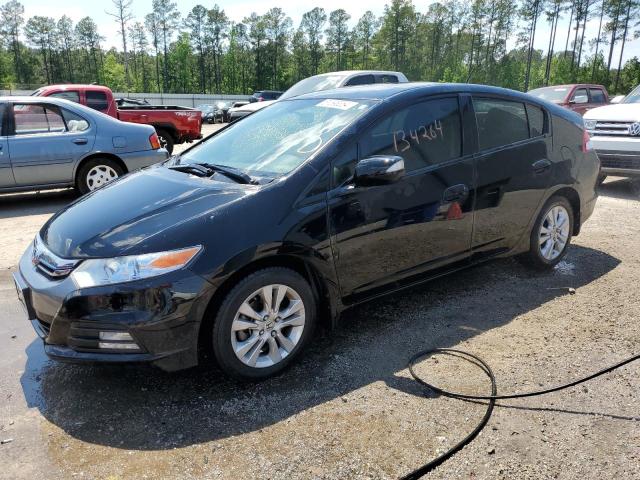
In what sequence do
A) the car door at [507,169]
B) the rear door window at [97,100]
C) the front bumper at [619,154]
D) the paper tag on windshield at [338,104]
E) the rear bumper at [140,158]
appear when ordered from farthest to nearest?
the rear door window at [97,100]
the front bumper at [619,154]
the rear bumper at [140,158]
the car door at [507,169]
the paper tag on windshield at [338,104]

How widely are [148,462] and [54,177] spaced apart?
247 inches

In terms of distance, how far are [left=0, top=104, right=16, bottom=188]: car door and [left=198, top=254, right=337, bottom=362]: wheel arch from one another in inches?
226

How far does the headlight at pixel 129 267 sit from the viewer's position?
2.66 metres

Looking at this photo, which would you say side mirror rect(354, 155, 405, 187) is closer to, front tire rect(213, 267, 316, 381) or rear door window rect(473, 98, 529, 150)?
front tire rect(213, 267, 316, 381)

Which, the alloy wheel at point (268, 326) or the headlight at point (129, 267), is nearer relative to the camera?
the headlight at point (129, 267)

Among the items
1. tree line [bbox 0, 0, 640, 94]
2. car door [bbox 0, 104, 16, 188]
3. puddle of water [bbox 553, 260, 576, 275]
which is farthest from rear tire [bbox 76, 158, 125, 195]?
tree line [bbox 0, 0, 640, 94]

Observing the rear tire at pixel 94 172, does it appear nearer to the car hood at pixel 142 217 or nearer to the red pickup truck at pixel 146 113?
the car hood at pixel 142 217

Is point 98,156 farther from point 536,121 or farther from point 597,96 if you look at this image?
point 597,96

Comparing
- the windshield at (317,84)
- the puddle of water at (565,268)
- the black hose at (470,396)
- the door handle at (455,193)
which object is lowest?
the black hose at (470,396)

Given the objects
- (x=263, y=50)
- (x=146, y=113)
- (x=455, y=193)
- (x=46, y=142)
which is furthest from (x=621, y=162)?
(x=263, y=50)

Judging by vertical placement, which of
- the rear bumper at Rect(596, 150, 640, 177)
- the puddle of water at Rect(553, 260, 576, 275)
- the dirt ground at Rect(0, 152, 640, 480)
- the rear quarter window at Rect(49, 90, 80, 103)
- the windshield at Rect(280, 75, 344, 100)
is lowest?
the dirt ground at Rect(0, 152, 640, 480)

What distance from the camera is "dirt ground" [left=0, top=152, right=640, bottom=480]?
241cm

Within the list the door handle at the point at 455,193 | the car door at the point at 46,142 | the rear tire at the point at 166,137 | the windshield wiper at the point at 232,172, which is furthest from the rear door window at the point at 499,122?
the rear tire at the point at 166,137

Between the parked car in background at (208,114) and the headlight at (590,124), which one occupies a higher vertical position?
the headlight at (590,124)
